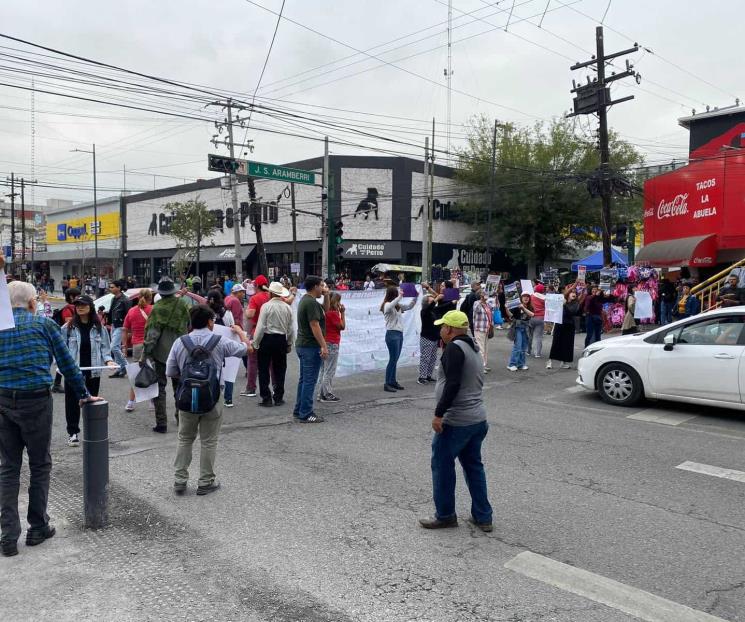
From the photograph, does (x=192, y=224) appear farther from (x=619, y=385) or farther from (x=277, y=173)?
(x=619, y=385)

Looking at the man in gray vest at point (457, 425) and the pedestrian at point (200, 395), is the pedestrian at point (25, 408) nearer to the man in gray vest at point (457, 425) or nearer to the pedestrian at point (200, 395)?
the pedestrian at point (200, 395)

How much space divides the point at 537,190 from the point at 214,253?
22633 millimetres

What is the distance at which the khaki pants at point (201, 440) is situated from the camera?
17.3 feet

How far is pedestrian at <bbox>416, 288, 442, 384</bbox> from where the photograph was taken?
10500 millimetres

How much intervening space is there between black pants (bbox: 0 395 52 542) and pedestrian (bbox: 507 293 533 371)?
964cm

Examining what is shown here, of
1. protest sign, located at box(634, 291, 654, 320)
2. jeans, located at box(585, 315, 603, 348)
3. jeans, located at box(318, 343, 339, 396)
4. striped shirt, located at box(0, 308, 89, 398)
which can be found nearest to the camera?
striped shirt, located at box(0, 308, 89, 398)

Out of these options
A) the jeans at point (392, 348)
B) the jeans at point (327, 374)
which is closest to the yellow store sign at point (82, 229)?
the jeans at point (392, 348)

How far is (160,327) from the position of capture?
751 centimetres

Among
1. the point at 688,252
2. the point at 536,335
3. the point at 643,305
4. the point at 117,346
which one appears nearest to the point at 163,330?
the point at 117,346

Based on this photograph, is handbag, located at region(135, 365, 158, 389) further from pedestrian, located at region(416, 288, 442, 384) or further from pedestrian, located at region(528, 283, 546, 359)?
pedestrian, located at region(528, 283, 546, 359)

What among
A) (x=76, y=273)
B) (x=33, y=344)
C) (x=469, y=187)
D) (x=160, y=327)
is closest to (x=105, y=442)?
(x=33, y=344)

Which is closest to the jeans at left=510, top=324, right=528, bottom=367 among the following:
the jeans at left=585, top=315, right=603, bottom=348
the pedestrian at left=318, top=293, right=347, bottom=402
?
the jeans at left=585, top=315, right=603, bottom=348

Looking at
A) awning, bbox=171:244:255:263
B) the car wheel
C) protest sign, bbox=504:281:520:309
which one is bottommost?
the car wheel

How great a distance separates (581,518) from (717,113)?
1179 inches
